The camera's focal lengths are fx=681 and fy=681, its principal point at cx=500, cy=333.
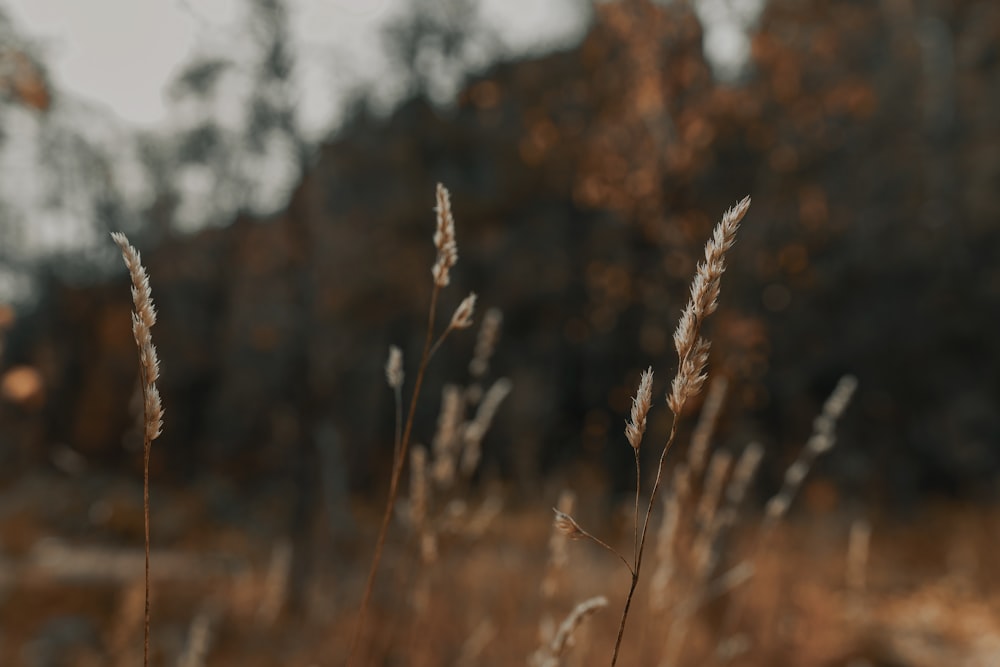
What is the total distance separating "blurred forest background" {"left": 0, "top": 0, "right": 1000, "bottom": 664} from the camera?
5258mm

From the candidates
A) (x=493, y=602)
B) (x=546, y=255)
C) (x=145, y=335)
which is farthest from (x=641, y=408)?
(x=546, y=255)

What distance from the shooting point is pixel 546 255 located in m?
14.0

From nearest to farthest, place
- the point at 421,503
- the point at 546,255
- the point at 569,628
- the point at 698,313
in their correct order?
the point at 698,313
the point at 569,628
the point at 421,503
the point at 546,255

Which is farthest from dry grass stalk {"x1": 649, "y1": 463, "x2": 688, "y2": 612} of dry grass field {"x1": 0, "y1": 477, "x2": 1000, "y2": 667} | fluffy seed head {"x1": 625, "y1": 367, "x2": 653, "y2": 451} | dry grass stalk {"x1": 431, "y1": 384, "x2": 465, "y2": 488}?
fluffy seed head {"x1": 625, "y1": 367, "x2": 653, "y2": 451}

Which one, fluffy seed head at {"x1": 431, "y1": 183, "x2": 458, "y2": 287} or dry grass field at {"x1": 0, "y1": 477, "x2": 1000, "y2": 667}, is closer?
fluffy seed head at {"x1": 431, "y1": 183, "x2": 458, "y2": 287}

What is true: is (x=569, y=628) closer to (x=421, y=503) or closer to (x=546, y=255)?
(x=421, y=503)

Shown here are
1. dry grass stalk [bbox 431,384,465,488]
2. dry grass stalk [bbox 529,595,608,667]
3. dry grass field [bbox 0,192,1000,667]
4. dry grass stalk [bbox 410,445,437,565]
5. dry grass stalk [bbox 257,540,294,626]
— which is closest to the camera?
dry grass stalk [bbox 529,595,608,667]

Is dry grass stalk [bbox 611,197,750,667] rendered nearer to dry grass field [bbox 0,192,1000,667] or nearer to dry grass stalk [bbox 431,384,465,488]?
dry grass field [bbox 0,192,1000,667]

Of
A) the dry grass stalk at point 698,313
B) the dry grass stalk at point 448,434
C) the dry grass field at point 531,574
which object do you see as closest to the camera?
the dry grass stalk at point 698,313

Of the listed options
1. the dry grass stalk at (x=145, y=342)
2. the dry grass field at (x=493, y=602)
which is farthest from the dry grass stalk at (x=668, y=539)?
the dry grass stalk at (x=145, y=342)

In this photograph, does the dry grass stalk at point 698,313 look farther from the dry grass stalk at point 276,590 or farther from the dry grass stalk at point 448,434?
the dry grass stalk at point 276,590

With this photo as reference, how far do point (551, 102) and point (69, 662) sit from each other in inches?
228

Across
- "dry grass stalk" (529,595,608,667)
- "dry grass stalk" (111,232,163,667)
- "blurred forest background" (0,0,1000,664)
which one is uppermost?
"blurred forest background" (0,0,1000,664)

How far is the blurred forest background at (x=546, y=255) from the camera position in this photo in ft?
17.3
